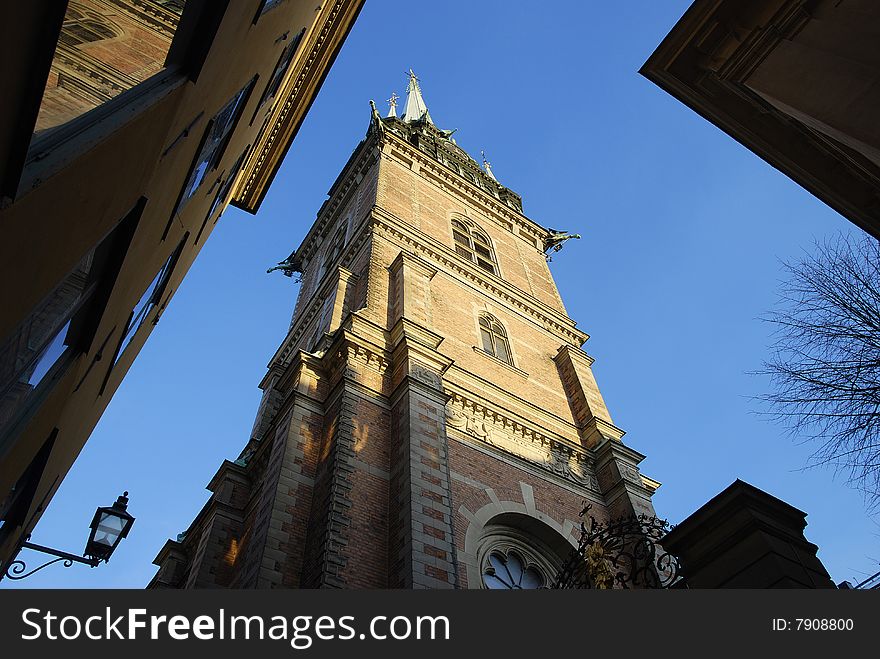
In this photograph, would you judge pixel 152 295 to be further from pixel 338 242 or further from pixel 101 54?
pixel 338 242

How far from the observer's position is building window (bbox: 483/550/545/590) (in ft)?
41.7

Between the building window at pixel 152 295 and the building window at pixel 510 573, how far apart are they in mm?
8150

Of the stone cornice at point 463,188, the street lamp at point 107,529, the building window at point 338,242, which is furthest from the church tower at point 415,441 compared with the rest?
the stone cornice at point 463,188

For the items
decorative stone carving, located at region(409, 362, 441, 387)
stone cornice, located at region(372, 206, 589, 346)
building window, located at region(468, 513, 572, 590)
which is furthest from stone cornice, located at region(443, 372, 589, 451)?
stone cornice, located at region(372, 206, 589, 346)

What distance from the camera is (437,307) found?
63.6 ft

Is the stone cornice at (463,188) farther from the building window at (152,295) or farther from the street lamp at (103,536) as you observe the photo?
the street lamp at (103,536)

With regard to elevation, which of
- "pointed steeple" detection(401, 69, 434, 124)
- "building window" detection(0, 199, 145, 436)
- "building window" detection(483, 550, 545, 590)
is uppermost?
"pointed steeple" detection(401, 69, 434, 124)

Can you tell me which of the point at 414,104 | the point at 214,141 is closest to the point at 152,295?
the point at 214,141

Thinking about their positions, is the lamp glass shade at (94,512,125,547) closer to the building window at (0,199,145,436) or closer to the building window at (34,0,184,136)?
the building window at (0,199,145,436)

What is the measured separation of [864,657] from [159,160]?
6888mm

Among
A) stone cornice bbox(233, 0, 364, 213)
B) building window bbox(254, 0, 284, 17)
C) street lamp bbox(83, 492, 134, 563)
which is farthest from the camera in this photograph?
stone cornice bbox(233, 0, 364, 213)

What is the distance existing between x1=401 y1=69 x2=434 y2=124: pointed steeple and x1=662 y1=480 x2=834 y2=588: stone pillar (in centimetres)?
4826

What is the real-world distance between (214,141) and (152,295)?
3.35 metres

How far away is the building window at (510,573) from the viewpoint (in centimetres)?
1270
